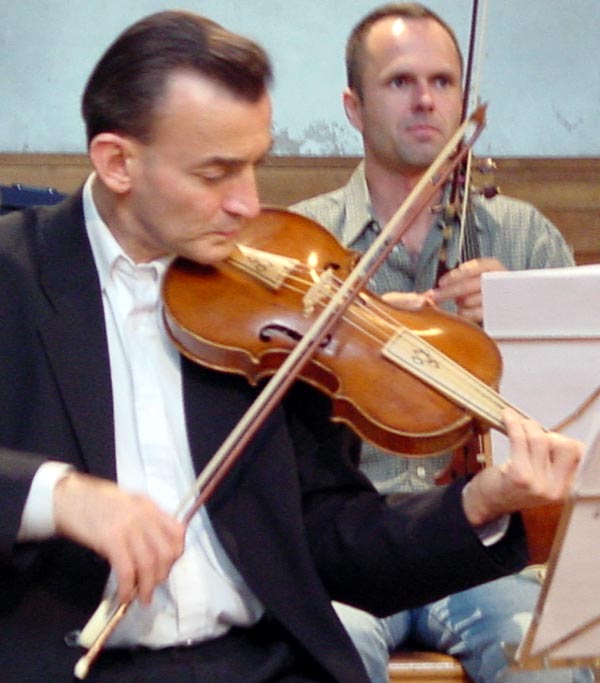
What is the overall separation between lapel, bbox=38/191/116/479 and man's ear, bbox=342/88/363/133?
100cm

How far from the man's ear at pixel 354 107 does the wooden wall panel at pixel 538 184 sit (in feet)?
1.60

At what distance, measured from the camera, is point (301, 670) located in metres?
1.18

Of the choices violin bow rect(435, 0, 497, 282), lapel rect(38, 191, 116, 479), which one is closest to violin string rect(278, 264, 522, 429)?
lapel rect(38, 191, 116, 479)

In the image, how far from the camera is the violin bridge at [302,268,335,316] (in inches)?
48.7

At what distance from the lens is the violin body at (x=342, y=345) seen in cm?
117

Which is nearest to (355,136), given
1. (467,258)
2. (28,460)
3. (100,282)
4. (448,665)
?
(467,258)

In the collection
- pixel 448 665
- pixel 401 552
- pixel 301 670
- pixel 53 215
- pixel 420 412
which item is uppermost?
pixel 53 215

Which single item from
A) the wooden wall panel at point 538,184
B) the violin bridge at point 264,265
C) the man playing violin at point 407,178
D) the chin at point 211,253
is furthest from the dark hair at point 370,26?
the chin at point 211,253

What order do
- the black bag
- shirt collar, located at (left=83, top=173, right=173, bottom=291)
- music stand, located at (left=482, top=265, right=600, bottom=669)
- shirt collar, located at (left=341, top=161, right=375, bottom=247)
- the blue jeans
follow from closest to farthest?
music stand, located at (left=482, top=265, right=600, bottom=669)
shirt collar, located at (left=83, top=173, right=173, bottom=291)
the blue jeans
the black bag
shirt collar, located at (left=341, top=161, right=375, bottom=247)

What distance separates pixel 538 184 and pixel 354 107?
0.66 metres

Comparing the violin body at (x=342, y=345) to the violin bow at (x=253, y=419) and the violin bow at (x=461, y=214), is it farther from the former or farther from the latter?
the violin bow at (x=461, y=214)

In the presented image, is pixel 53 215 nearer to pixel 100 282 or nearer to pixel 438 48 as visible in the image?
pixel 100 282

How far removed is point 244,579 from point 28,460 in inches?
9.5

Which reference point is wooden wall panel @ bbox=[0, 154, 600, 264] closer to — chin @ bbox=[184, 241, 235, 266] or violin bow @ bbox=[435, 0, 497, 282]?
violin bow @ bbox=[435, 0, 497, 282]
